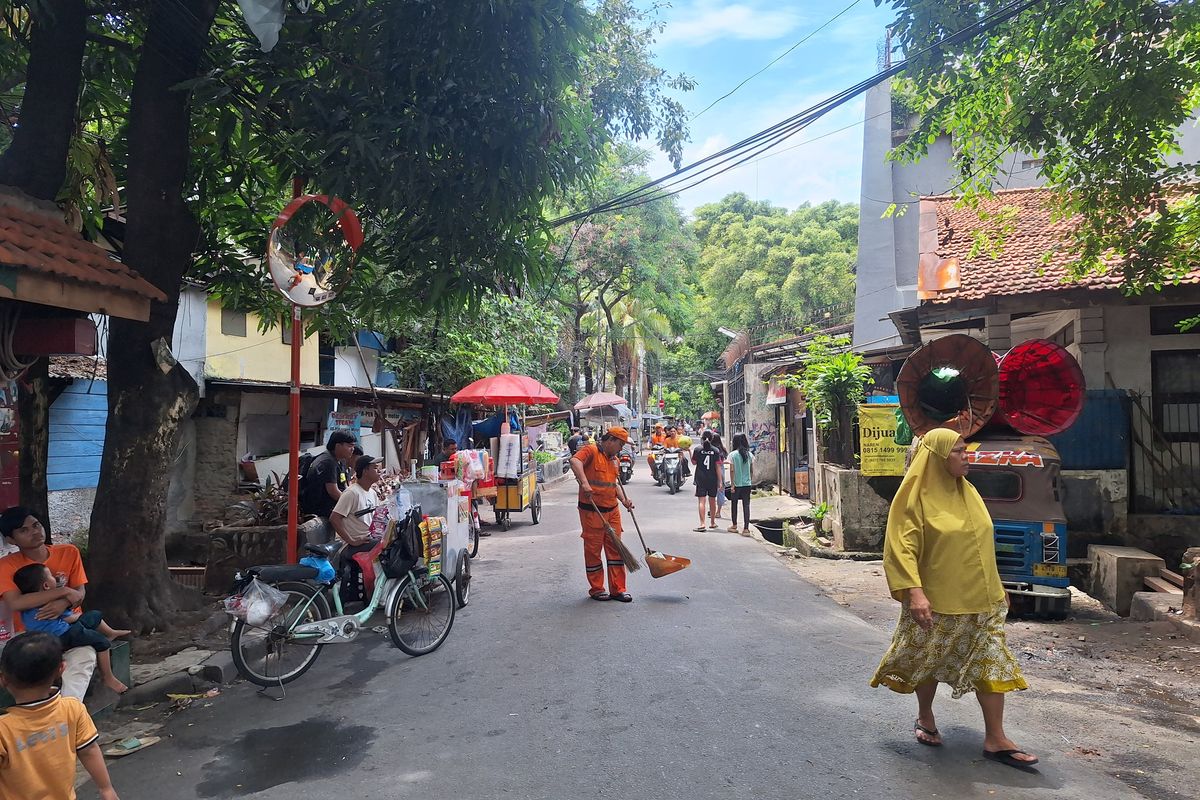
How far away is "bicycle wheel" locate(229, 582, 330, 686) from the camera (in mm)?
5246

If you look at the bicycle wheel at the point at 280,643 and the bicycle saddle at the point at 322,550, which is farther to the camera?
the bicycle saddle at the point at 322,550

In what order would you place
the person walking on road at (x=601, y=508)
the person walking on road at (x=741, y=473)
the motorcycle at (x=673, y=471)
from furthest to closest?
the motorcycle at (x=673, y=471) < the person walking on road at (x=741, y=473) < the person walking on road at (x=601, y=508)

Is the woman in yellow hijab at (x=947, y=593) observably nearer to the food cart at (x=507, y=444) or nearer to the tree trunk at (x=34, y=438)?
the tree trunk at (x=34, y=438)

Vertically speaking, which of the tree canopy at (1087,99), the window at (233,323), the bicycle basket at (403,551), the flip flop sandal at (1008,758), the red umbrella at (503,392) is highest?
the tree canopy at (1087,99)

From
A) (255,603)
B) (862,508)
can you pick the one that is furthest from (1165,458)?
(255,603)

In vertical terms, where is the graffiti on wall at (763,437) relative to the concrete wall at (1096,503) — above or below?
above

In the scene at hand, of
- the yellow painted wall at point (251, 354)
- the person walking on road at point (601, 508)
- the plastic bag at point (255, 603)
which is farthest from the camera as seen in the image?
the yellow painted wall at point (251, 354)

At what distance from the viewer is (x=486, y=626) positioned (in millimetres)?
7000

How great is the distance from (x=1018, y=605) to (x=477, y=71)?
698 centimetres

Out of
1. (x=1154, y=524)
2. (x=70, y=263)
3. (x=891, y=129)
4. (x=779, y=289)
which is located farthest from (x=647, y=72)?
(x=779, y=289)

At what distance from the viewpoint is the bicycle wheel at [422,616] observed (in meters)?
6.01

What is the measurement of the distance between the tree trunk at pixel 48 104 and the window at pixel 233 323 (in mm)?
7985

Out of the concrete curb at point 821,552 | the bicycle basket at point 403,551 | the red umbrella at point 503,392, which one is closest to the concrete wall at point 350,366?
the red umbrella at point 503,392

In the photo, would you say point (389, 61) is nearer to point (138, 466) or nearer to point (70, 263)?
point (70, 263)
